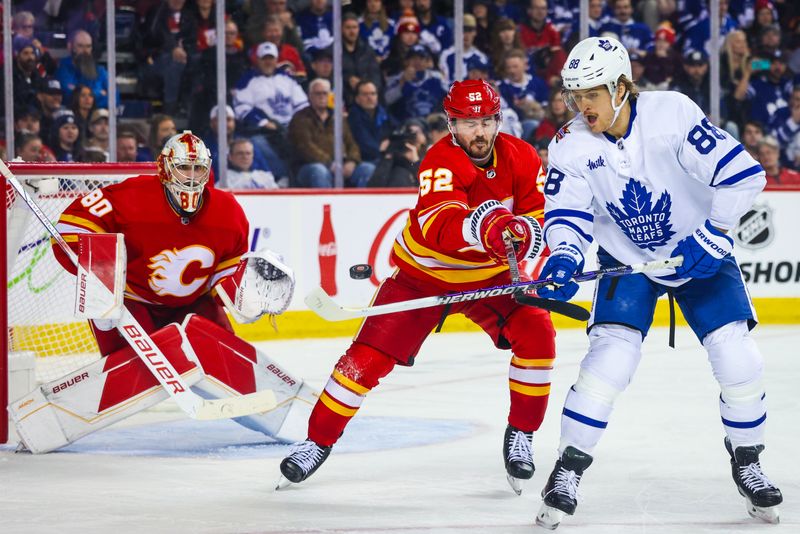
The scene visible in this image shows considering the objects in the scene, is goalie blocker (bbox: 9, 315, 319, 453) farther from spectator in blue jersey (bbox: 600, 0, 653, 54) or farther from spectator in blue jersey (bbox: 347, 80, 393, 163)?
spectator in blue jersey (bbox: 600, 0, 653, 54)

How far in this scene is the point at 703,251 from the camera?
3.18 metres

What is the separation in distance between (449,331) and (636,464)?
10.9 ft

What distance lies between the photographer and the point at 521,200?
3.84 meters

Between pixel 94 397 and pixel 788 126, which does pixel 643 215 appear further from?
pixel 788 126

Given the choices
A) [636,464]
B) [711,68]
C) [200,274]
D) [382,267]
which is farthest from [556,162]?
[711,68]

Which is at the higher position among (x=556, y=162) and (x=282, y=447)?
(x=556, y=162)

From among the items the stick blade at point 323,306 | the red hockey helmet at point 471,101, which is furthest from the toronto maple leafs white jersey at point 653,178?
the stick blade at point 323,306

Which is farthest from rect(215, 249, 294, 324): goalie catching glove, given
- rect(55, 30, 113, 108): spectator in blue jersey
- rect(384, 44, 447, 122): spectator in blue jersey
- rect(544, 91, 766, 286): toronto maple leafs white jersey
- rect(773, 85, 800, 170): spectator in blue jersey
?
rect(773, 85, 800, 170): spectator in blue jersey

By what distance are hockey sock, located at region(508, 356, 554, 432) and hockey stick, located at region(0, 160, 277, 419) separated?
2.48ft

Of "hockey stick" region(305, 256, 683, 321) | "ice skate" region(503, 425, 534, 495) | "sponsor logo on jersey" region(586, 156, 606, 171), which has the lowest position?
"ice skate" region(503, 425, 534, 495)

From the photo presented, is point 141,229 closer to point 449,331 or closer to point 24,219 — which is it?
point 24,219

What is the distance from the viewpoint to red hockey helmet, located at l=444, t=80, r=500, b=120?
3691 mm

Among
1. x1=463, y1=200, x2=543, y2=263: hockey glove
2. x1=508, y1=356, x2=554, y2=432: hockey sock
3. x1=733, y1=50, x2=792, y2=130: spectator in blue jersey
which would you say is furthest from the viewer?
x1=733, y1=50, x2=792, y2=130: spectator in blue jersey

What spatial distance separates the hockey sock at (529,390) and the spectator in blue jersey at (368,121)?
147 inches
